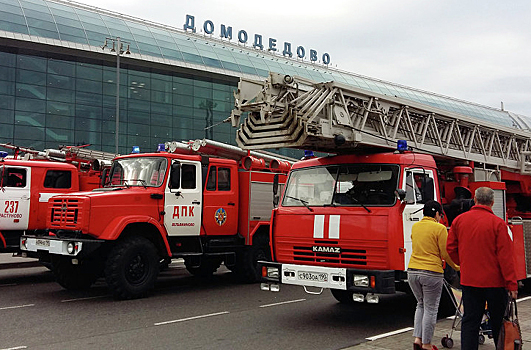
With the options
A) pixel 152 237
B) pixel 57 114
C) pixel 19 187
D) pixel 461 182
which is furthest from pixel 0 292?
pixel 57 114

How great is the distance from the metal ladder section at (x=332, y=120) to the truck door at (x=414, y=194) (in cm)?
72

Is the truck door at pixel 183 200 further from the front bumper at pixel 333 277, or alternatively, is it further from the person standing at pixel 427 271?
the person standing at pixel 427 271

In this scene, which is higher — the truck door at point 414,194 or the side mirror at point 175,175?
the side mirror at point 175,175

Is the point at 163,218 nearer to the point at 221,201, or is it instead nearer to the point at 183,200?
Answer: the point at 183,200

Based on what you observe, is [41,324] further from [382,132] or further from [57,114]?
[57,114]

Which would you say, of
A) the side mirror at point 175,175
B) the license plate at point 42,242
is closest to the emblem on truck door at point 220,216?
the side mirror at point 175,175

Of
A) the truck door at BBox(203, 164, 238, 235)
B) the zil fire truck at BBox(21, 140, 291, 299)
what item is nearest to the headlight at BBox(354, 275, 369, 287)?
the zil fire truck at BBox(21, 140, 291, 299)

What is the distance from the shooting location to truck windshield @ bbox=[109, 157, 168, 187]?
10.7 metres

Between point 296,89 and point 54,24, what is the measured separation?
34.5 metres

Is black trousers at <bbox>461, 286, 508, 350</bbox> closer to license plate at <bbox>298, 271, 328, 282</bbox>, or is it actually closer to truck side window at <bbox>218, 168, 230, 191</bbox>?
license plate at <bbox>298, 271, 328, 282</bbox>

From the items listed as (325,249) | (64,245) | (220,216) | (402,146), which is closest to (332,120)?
(402,146)

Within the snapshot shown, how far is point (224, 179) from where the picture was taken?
38.7ft

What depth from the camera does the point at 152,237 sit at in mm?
10609

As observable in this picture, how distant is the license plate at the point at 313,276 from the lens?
292 inches
